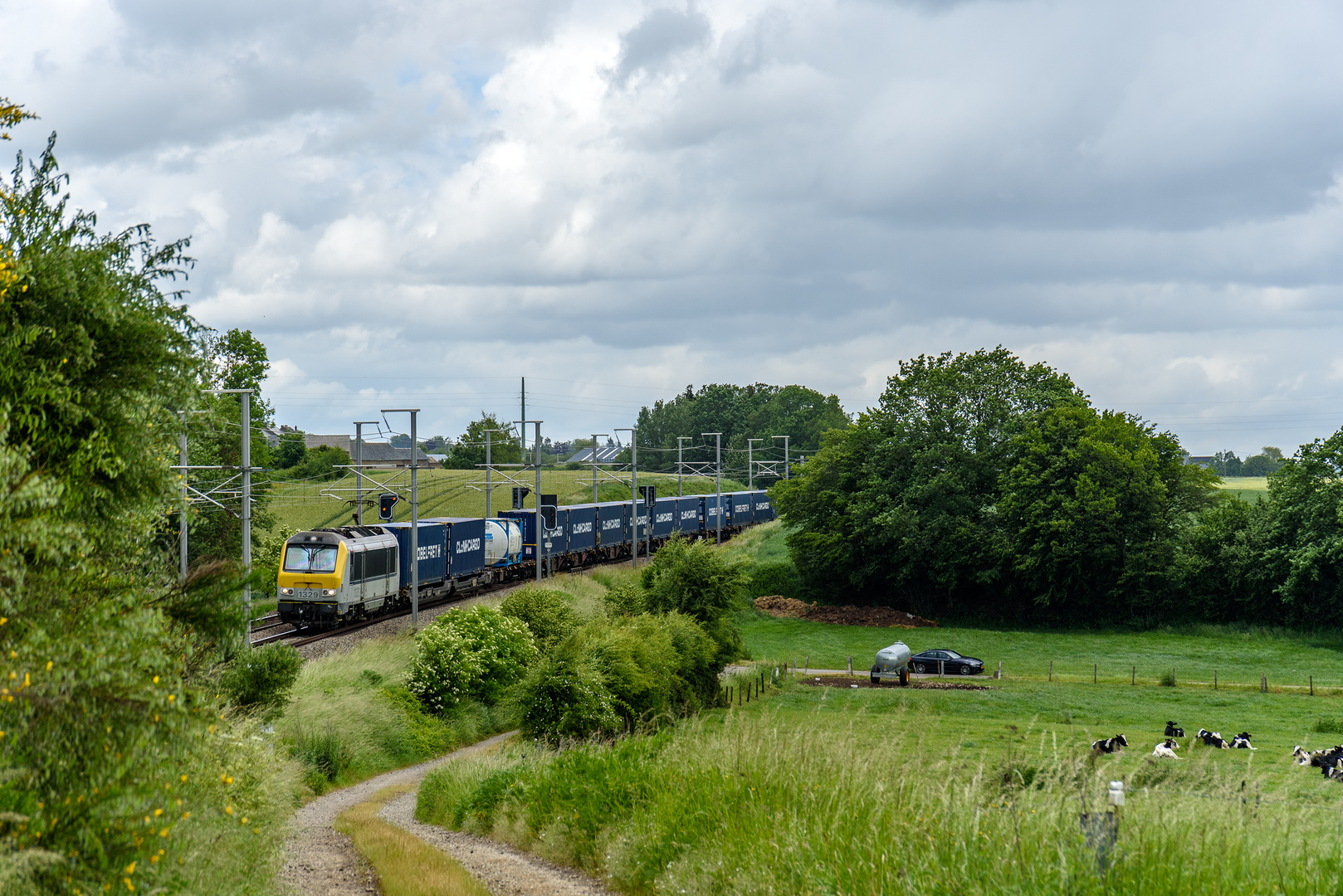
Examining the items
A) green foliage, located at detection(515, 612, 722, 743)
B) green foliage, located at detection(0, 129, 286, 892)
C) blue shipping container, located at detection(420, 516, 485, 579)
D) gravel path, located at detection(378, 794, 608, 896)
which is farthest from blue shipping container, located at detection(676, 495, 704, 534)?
green foliage, located at detection(0, 129, 286, 892)

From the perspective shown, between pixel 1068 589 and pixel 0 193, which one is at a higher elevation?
pixel 0 193

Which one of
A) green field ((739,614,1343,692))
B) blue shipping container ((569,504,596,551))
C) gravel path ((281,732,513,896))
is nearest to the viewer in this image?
gravel path ((281,732,513,896))

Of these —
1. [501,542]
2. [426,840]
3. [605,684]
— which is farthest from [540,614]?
[426,840]

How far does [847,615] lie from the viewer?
56.2 meters

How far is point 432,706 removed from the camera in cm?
2567

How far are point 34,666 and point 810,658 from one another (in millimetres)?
40260

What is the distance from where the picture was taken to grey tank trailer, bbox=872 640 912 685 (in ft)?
122

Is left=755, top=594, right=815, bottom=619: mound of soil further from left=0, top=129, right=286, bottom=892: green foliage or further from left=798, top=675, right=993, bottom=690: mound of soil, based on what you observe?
→ left=0, top=129, right=286, bottom=892: green foliage

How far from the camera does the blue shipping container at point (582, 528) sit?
52906 millimetres

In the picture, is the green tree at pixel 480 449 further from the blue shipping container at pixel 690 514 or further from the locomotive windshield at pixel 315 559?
the locomotive windshield at pixel 315 559

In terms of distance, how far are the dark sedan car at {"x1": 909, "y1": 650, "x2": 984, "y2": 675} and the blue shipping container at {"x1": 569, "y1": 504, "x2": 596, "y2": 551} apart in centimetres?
1916

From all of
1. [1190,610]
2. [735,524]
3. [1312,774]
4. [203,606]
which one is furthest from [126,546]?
[735,524]

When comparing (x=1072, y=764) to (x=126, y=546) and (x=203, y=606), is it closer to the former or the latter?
(x=203, y=606)

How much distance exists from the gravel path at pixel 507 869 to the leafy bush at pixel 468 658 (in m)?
11.7
